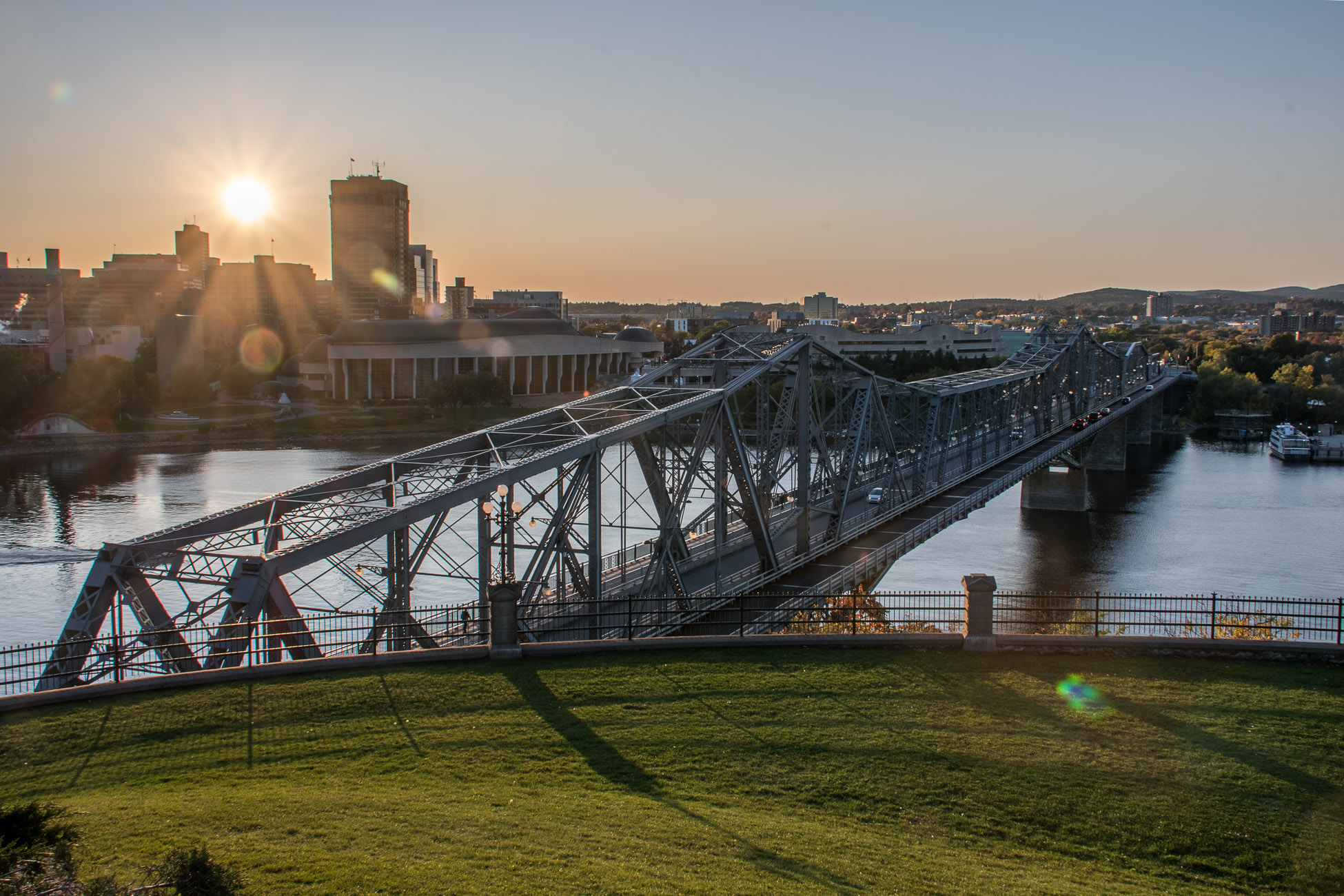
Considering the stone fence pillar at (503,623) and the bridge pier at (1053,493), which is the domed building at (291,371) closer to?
the bridge pier at (1053,493)

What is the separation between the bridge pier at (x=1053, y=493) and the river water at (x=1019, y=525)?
1.15 meters

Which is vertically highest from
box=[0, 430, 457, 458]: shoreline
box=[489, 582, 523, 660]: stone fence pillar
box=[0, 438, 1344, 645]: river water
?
box=[489, 582, 523, 660]: stone fence pillar

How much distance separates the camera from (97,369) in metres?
119

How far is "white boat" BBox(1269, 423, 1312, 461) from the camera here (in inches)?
4173

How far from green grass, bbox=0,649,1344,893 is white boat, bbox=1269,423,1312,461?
3992 inches

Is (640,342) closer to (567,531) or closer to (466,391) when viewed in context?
(466,391)

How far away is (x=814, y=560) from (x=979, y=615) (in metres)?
22.4

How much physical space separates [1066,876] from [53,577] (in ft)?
161

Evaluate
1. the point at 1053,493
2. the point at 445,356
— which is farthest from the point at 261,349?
the point at 1053,493

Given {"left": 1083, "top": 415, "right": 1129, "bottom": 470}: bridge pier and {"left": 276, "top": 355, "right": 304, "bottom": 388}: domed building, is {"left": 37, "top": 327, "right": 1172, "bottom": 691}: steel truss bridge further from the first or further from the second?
{"left": 276, "top": 355, "right": 304, "bottom": 388}: domed building

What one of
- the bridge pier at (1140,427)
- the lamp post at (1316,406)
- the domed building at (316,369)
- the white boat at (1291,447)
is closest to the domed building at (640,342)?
the domed building at (316,369)

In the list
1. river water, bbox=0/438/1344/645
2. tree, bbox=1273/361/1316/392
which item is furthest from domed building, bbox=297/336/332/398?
tree, bbox=1273/361/1316/392

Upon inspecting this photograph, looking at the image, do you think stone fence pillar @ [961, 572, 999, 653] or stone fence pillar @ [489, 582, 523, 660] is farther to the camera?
stone fence pillar @ [961, 572, 999, 653]

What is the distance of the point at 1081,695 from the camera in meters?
16.7
